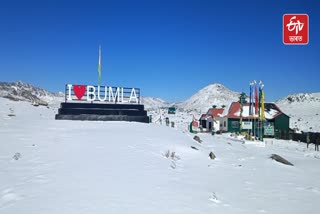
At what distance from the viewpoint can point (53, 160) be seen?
9.82 metres

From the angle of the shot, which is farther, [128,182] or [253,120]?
[253,120]

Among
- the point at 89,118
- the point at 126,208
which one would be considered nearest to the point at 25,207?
the point at 126,208

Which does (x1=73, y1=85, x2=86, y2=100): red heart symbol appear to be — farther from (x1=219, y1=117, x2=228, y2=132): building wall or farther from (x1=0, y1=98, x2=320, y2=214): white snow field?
(x1=219, y1=117, x2=228, y2=132): building wall

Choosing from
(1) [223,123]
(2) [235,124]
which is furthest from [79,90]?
(1) [223,123]

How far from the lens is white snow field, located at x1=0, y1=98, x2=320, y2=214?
256 inches

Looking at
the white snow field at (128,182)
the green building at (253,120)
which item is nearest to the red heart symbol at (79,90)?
the white snow field at (128,182)

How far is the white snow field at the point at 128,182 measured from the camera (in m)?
6.51

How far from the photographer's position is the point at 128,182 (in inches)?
326

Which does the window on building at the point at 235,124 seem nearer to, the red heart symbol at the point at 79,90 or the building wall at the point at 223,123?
the building wall at the point at 223,123

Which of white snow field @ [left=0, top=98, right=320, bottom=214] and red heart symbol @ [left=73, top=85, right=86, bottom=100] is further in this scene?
red heart symbol @ [left=73, top=85, right=86, bottom=100]

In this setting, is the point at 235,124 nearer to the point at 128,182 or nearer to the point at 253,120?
the point at 253,120

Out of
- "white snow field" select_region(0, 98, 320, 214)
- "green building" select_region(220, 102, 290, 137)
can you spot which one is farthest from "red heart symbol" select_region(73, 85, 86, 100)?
"green building" select_region(220, 102, 290, 137)

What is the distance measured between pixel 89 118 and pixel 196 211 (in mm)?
20822

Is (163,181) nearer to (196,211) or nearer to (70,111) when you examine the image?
(196,211)
